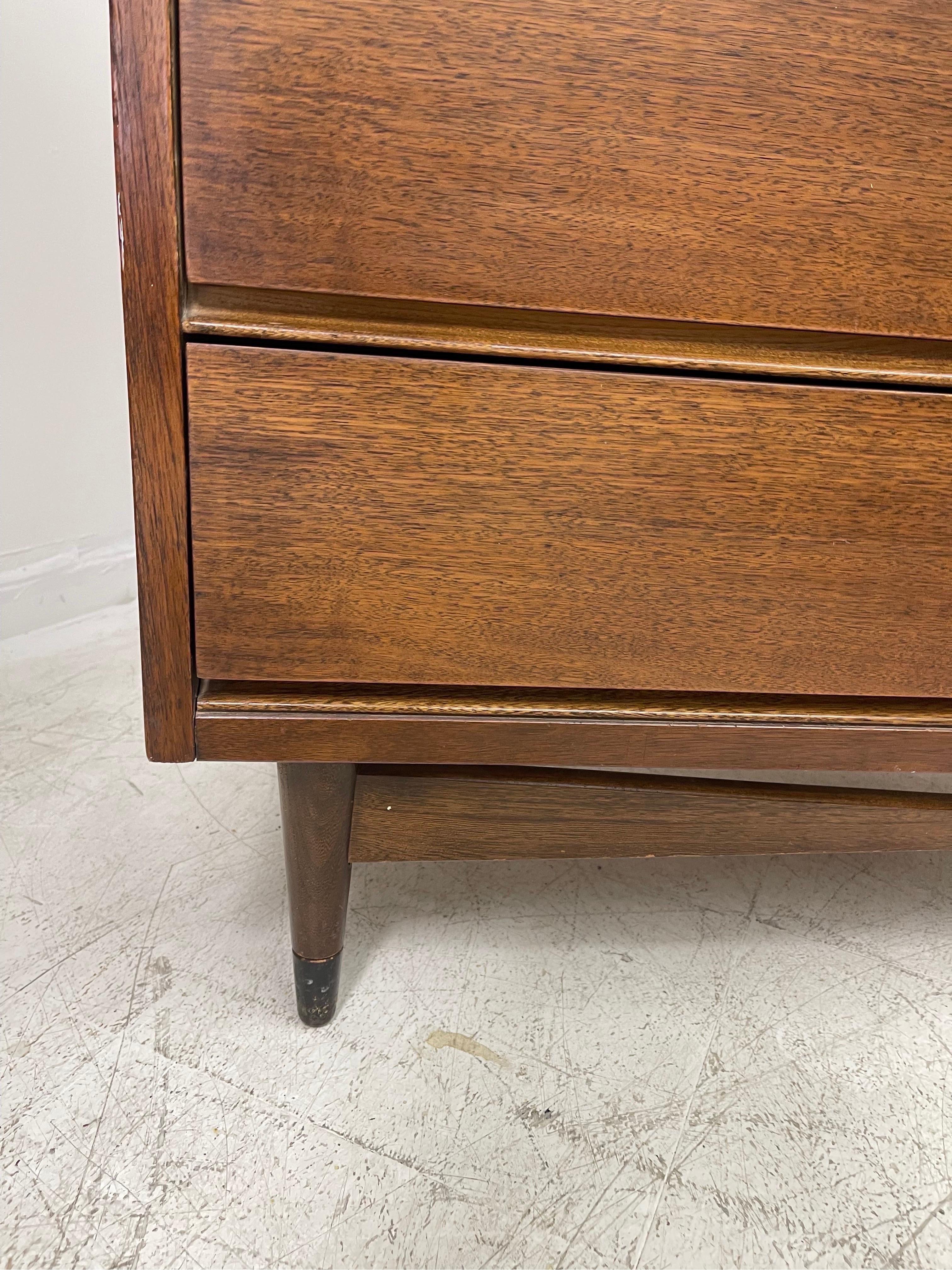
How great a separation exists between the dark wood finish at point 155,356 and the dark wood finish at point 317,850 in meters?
0.08

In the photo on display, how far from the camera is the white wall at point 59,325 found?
123 cm

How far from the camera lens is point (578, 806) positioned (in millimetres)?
661

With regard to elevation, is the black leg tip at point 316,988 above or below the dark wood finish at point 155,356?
below

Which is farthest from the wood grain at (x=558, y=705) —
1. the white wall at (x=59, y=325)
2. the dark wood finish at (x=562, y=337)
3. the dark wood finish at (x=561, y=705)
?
the white wall at (x=59, y=325)

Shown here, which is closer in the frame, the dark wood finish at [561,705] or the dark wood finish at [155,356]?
the dark wood finish at [155,356]

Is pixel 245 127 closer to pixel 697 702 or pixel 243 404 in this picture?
pixel 243 404

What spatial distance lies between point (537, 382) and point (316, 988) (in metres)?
0.43

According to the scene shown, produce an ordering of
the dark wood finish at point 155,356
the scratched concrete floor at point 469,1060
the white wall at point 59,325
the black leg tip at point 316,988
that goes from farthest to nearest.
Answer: the white wall at point 59,325 < the black leg tip at point 316,988 < the scratched concrete floor at point 469,1060 < the dark wood finish at point 155,356

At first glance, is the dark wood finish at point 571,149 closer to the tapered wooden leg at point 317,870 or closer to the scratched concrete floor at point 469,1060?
the tapered wooden leg at point 317,870

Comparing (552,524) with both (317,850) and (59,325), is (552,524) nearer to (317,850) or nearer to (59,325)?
(317,850)

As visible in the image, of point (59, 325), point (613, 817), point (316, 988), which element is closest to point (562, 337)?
point (613, 817)

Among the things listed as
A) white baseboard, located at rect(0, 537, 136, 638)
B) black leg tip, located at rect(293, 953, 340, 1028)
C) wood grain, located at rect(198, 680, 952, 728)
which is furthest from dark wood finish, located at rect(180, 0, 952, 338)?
white baseboard, located at rect(0, 537, 136, 638)

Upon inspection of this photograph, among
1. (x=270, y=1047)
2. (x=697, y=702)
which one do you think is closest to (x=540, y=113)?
(x=697, y=702)

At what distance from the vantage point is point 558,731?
0.59 m
